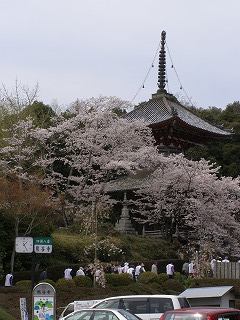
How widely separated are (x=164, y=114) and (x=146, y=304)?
1340 inches

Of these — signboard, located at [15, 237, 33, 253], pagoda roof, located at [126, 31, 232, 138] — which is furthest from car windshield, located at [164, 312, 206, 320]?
pagoda roof, located at [126, 31, 232, 138]

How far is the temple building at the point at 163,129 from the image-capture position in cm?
5194

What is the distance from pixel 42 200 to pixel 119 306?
55.2 ft

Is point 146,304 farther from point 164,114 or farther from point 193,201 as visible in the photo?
point 164,114

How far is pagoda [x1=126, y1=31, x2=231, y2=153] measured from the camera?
52.9 m

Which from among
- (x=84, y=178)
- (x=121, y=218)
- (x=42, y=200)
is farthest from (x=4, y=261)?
(x=121, y=218)

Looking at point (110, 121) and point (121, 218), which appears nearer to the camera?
point (110, 121)

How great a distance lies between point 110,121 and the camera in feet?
159

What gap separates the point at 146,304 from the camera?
70.8ft

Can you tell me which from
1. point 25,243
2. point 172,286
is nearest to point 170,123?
point 172,286

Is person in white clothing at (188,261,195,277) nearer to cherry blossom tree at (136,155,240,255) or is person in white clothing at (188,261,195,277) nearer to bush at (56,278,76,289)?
cherry blossom tree at (136,155,240,255)

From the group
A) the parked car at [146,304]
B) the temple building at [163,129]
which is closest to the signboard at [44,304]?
the parked car at [146,304]

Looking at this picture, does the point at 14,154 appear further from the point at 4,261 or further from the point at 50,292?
the point at 50,292

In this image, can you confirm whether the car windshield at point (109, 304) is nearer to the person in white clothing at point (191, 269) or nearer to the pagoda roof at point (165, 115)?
the person in white clothing at point (191, 269)
